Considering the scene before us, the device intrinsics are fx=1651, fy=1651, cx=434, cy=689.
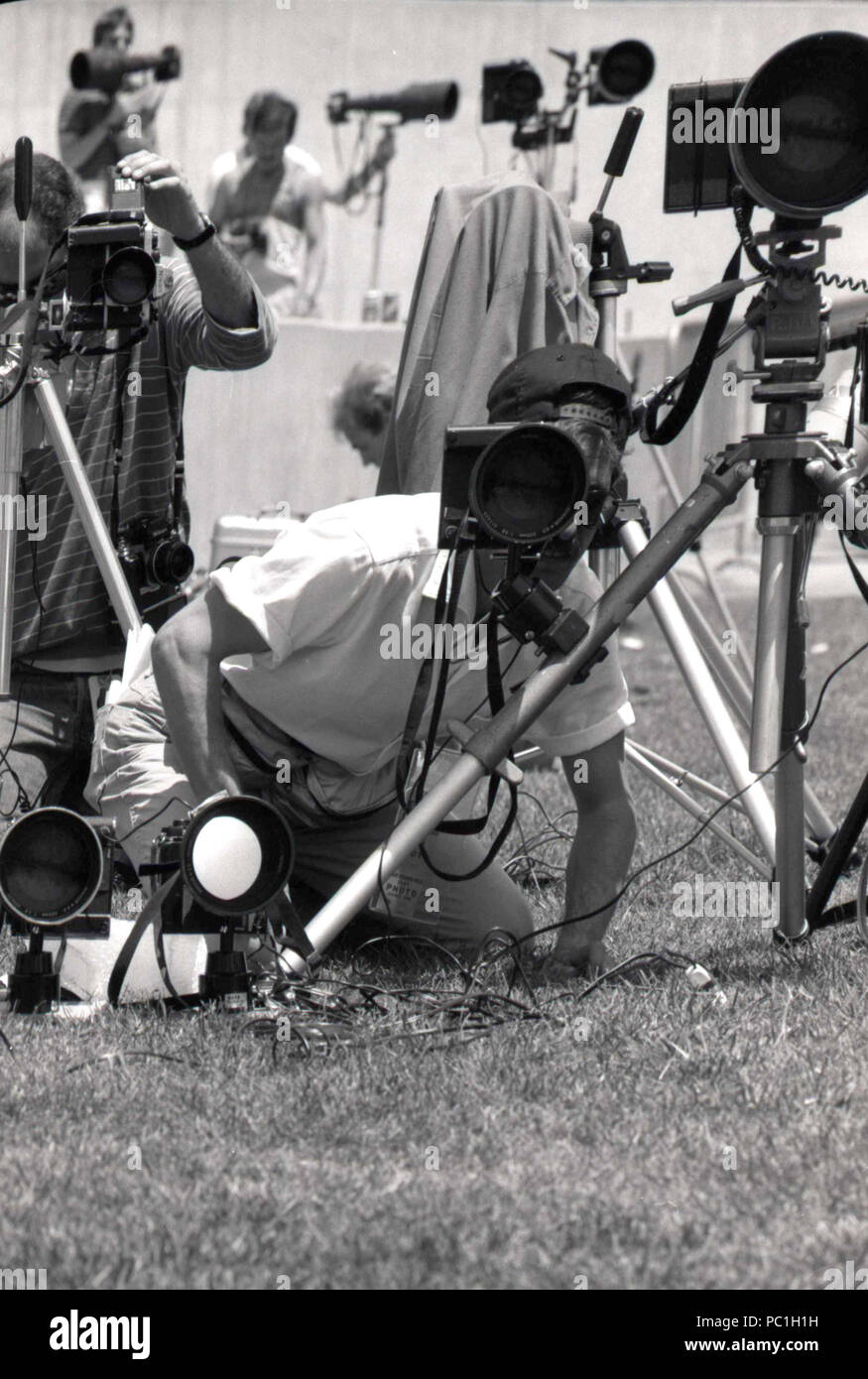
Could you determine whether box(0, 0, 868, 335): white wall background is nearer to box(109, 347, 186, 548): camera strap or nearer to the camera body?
box(109, 347, 186, 548): camera strap

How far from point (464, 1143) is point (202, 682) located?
100 centimetres

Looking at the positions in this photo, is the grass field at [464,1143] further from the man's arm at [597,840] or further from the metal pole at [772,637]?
the metal pole at [772,637]

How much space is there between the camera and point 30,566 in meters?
3.90

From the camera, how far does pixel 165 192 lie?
296cm

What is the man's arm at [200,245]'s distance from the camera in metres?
2.94

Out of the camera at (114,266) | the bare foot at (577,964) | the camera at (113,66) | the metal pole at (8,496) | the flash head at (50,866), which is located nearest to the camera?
the flash head at (50,866)

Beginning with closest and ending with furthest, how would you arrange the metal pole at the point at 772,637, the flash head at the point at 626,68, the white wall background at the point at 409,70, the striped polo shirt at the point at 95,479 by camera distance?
the metal pole at the point at 772,637 < the striped polo shirt at the point at 95,479 < the flash head at the point at 626,68 < the white wall background at the point at 409,70

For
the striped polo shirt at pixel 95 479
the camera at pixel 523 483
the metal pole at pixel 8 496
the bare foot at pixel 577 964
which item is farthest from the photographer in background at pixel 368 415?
the camera at pixel 523 483

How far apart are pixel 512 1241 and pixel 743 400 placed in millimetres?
9809

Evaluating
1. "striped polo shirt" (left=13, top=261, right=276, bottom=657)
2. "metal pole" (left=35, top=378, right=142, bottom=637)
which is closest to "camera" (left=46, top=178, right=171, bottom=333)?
Answer: "metal pole" (left=35, top=378, right=142, bottom=637)

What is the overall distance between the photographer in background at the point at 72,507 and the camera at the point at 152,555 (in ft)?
0.10

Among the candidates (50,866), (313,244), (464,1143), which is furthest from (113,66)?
(464,1143)

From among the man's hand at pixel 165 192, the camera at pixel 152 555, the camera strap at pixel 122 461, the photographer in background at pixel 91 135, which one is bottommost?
the camera at pixel 152 555

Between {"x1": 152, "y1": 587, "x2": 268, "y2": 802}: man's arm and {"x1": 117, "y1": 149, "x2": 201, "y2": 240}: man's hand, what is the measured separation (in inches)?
28.6
